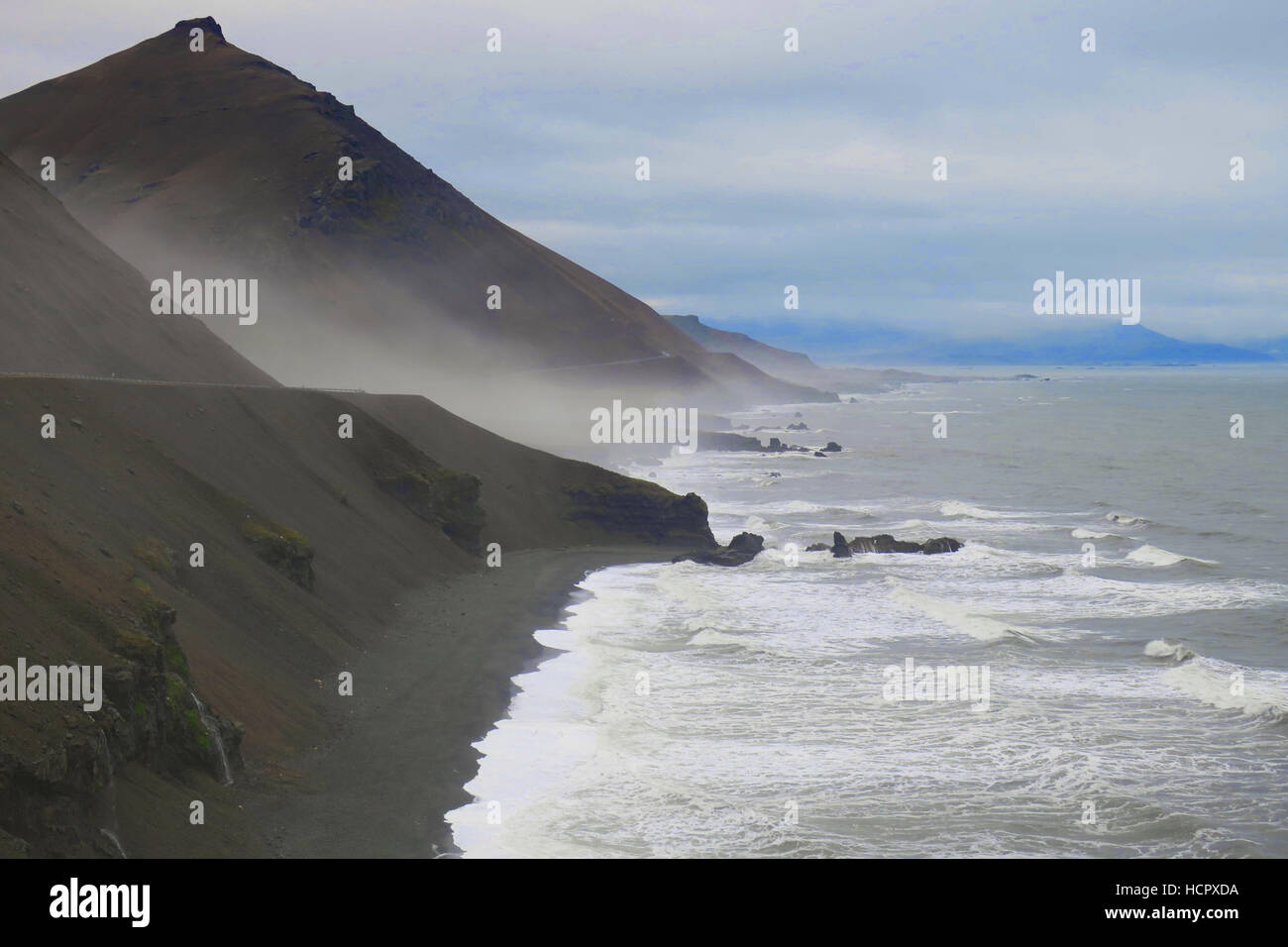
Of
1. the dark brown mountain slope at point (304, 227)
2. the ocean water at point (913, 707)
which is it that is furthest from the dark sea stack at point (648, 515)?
the dark brown mountain slope at point (304, 227)

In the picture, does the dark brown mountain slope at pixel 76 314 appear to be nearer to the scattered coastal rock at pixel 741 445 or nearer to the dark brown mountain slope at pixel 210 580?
the dark brown mountain slope at pixel 210 580

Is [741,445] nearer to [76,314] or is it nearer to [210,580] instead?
[76,314]

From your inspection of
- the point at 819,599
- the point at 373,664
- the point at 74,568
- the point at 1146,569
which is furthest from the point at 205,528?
the point at 1146,569

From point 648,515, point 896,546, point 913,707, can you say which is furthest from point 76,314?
point 913,707
